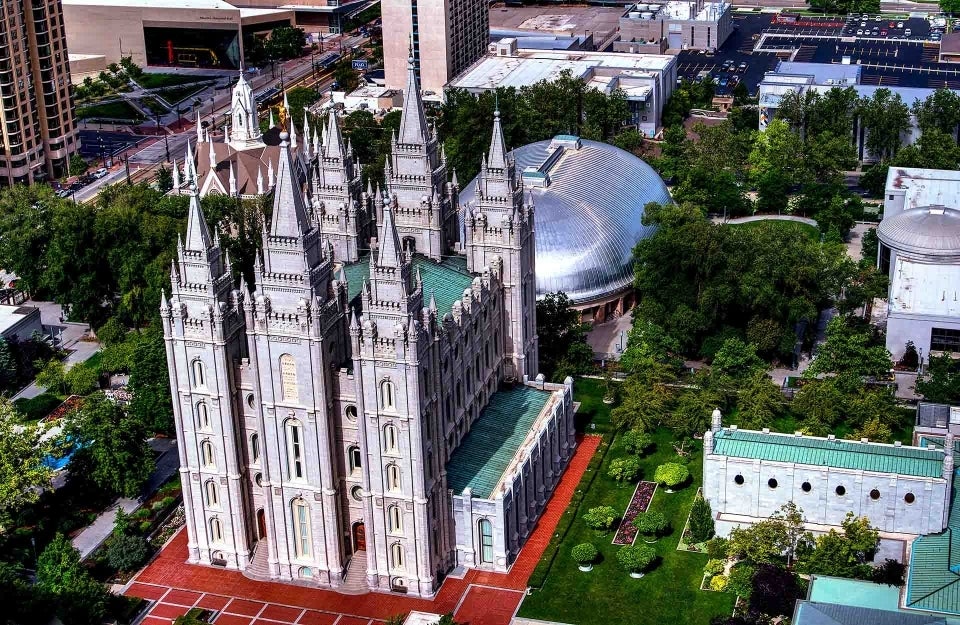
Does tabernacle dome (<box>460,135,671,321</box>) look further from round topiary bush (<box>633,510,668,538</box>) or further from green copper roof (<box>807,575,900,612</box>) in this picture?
green copper roof (<box>807,575,900,612</box>)

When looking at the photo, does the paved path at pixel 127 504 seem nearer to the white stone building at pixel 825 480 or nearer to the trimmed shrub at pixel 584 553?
the trimmed shrub at pixel 584 553

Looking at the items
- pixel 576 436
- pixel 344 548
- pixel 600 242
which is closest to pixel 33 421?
pixel 344 548

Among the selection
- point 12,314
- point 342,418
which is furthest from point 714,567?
point 12,314

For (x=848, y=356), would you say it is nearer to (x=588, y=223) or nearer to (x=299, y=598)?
(x=588, y=223)

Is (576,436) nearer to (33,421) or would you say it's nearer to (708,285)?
(708,285)

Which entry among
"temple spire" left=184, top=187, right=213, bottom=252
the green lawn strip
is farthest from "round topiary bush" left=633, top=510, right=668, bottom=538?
"temple spire" left=184, top=187, right=213, bottom=252

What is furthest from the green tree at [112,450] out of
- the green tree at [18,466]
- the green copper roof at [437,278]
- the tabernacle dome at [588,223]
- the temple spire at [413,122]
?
the tabernacle dome at [588,223]
